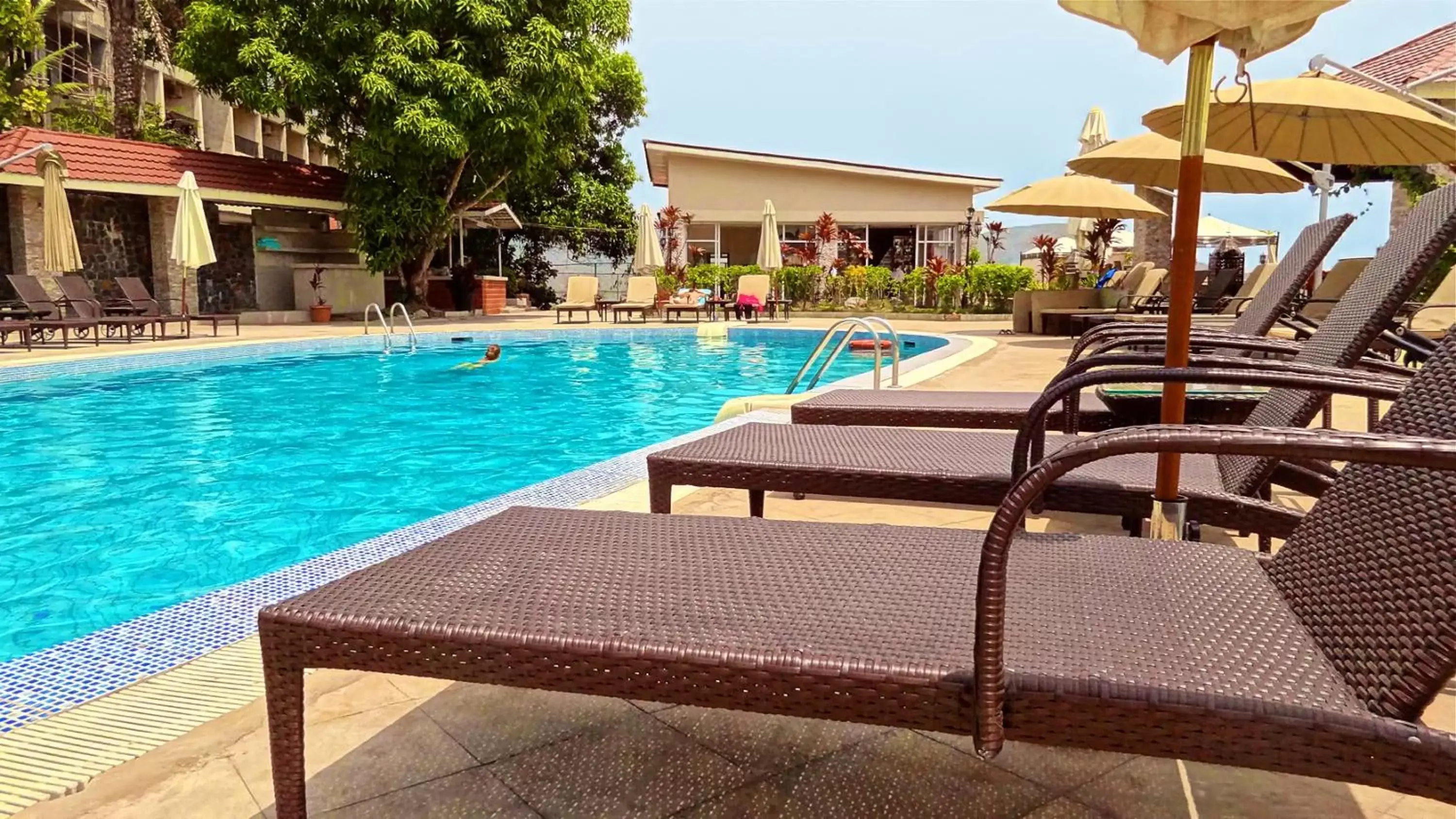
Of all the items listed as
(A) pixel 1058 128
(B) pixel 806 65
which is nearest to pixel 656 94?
(B) pixel 806 65

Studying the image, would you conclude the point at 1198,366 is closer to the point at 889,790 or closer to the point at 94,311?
the point at 889,790

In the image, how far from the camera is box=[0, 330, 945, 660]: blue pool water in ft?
13.4

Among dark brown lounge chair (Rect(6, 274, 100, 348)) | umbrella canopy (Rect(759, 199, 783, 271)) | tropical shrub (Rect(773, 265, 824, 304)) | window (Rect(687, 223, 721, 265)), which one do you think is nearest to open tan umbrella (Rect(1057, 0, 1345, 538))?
dark brown lounge chair (Rect(6, 274, 100, 348))

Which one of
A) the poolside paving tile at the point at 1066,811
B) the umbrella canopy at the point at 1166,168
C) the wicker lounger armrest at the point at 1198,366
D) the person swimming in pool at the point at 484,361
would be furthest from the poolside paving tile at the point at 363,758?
the person swimming in pool at the point at 484,361

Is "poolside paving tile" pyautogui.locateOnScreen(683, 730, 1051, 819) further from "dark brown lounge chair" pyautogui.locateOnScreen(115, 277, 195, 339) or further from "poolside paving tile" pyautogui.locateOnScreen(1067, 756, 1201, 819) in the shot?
"dark brown lounge chair" pyautogui.locateOnScreen(115, 277, 195, 339)

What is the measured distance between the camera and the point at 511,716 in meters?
1.88

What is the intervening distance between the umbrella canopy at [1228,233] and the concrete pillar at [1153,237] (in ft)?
18.4

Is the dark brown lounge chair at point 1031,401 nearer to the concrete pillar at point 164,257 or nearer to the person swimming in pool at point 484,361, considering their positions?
the person swimming in pool at point 484,361

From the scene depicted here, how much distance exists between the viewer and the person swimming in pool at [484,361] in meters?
10.9

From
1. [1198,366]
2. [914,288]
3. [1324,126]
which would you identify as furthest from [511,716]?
[914,288]

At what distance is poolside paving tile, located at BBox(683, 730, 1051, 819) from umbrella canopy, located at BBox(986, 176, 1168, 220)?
1055cm

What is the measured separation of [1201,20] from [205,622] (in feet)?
9.29

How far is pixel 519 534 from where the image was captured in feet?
5.86

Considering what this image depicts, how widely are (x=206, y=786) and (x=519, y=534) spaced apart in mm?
679
